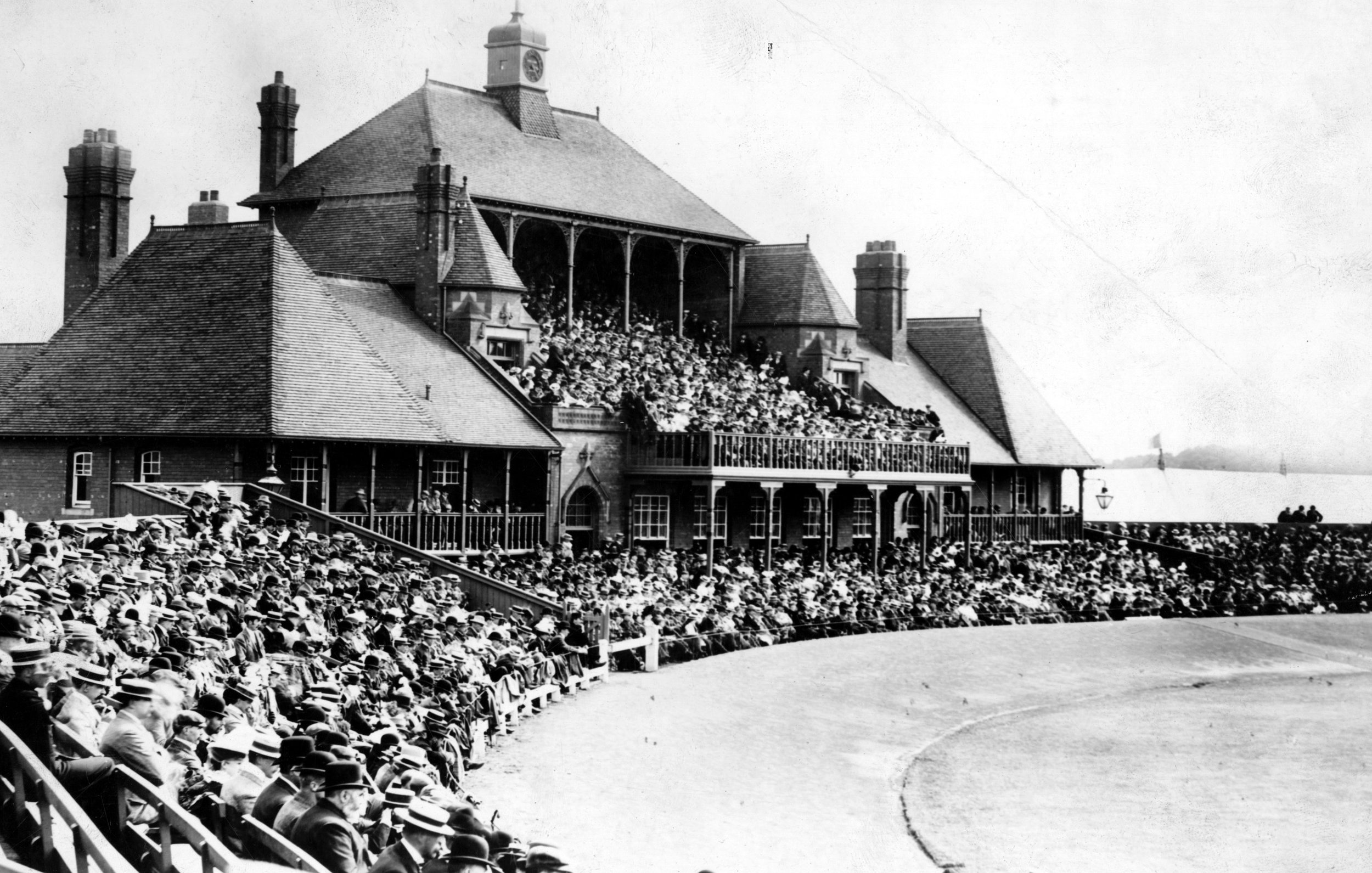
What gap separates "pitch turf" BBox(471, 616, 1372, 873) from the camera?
1869 cm

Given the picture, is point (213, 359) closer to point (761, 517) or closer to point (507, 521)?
point (507, 521)

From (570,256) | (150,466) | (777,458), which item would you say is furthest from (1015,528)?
(150,466)

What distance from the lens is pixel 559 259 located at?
4641cm

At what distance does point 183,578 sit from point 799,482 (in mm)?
23576

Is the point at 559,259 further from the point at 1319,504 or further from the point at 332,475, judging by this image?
the point at 1319,504

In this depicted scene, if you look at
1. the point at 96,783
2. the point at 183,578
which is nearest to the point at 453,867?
the point at 96,783

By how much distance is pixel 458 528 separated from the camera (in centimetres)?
3619

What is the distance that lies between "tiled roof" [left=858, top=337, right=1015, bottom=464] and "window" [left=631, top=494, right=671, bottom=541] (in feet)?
37.0

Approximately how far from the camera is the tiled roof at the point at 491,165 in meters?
43.4

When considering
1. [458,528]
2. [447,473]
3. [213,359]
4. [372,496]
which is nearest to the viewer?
[213,359]

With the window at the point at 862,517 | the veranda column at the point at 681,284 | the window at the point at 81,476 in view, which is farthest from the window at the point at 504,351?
the window at the point at 862,517

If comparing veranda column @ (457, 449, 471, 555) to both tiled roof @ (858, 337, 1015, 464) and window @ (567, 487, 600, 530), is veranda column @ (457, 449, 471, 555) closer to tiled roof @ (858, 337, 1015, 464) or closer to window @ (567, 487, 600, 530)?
window @ (567, 487, 600, 530)

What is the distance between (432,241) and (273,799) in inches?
1229

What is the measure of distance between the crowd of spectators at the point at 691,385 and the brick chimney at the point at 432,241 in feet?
8.37
